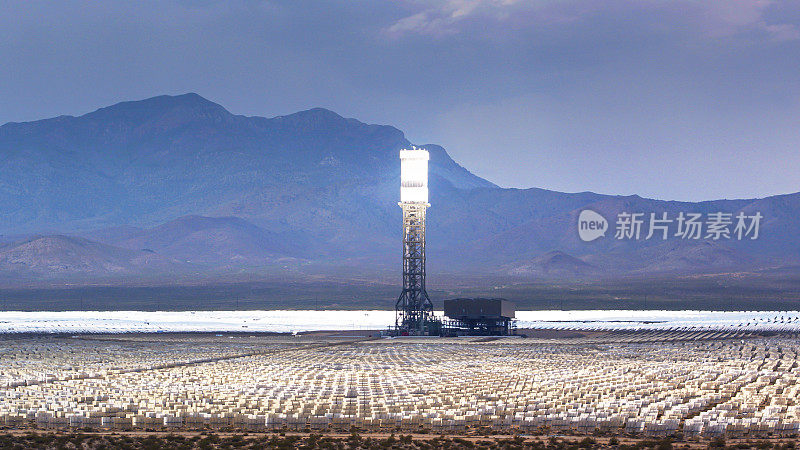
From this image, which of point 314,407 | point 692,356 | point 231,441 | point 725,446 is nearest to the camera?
point 725,446

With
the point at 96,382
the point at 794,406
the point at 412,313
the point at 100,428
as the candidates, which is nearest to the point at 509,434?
the point at 794,406

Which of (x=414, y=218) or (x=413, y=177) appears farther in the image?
(x=413, y=177)

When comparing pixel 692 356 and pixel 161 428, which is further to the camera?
pixel 692 356

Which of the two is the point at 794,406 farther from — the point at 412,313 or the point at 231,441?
the point at 412,313

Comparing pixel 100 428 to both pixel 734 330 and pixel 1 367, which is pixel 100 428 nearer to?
pixel 1 367

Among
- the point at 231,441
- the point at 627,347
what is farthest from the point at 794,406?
the point at 627,347

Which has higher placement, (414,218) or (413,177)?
(413,177)

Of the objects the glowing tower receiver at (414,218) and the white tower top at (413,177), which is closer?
the glowing tower receiver at (414,218)

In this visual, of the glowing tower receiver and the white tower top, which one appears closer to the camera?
the glowing tower receiver

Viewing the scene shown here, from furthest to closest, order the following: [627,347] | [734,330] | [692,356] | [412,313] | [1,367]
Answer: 1. [734,330]
2. [412,313]
3. [627,347]
4. [692,356]
5. [1,367]
